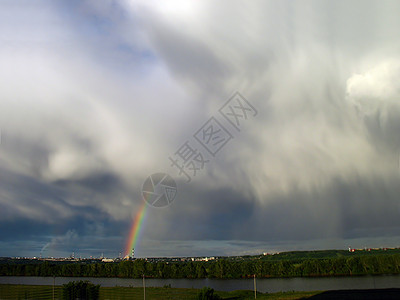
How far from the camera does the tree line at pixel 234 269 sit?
370ft

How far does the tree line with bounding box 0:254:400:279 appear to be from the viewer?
113 m

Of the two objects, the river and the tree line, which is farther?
the tree line

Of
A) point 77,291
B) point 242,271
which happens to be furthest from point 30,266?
Result: point 77,291

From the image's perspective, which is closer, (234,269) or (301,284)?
(301,284)

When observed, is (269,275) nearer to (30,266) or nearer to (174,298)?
(174,298)

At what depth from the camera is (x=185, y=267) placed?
425 ft

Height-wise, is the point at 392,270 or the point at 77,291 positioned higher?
the point at 77,291

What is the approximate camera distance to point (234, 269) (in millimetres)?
126375

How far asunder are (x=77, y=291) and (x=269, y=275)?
93958 millimetres

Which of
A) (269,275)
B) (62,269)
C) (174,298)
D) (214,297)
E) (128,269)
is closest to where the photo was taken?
(214,297)

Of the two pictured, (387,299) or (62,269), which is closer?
(387,299)

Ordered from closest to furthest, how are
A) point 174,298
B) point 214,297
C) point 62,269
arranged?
point 214,297, point 174,298, point 62,269

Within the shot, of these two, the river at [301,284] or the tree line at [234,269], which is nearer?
the river at [301,284]

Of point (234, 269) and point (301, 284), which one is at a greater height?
point (301, 284)
